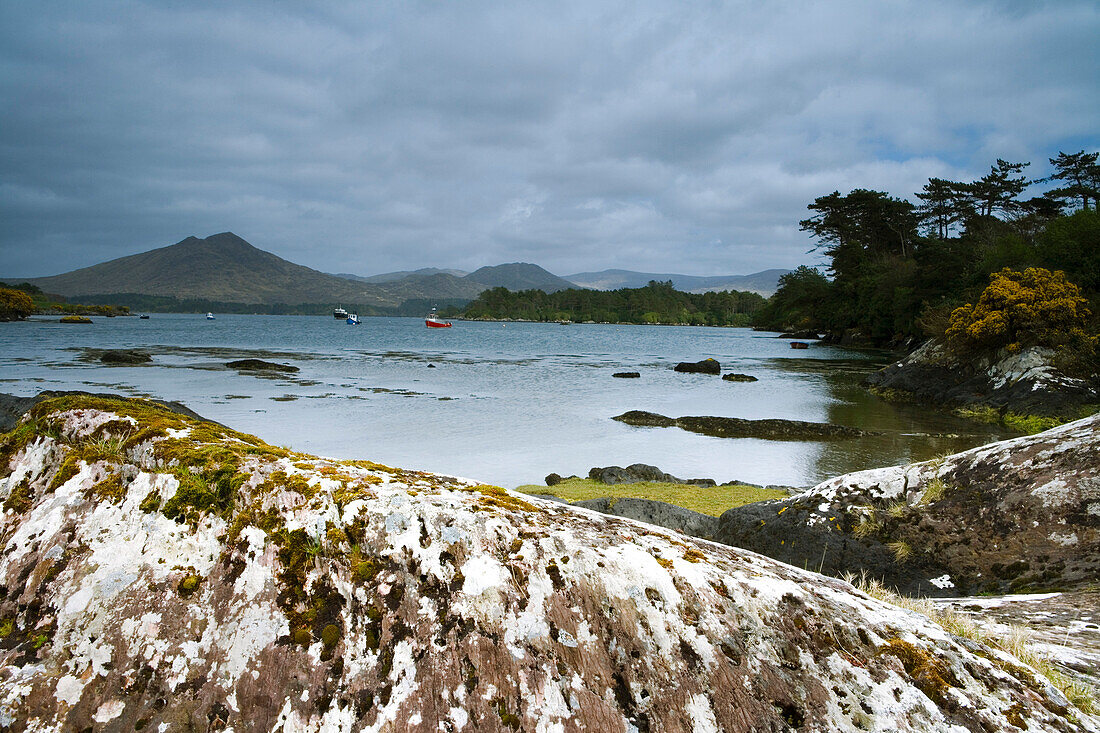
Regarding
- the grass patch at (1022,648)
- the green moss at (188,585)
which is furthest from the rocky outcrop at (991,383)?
the green moss at (188,585)

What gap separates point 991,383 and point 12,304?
136394 mm

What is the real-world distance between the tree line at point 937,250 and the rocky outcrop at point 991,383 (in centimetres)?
249

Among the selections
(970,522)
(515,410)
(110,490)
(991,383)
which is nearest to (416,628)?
(110,490)

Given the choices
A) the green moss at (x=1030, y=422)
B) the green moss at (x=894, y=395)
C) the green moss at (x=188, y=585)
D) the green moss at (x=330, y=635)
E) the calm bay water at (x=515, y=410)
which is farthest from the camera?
the green moss at (x=894, y=395)

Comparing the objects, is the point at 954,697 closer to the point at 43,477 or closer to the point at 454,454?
the point at 43,477

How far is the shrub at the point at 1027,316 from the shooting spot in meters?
21.9

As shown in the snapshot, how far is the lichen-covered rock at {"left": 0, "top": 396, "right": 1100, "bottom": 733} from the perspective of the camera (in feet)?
7.00

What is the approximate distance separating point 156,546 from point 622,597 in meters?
2.21

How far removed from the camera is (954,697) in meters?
2.10

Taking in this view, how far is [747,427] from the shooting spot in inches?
782

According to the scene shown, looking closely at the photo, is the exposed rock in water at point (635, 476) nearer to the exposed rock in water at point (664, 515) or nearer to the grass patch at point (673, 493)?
the grass patch at point (673, 493)

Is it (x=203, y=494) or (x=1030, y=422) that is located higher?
(x=203, y=494)

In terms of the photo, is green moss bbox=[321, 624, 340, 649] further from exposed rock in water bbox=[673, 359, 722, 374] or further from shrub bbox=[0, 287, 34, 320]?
shrub bbox=[0, 287, 34, 320]

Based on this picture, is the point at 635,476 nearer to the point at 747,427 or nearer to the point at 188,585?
the point at 747,427
